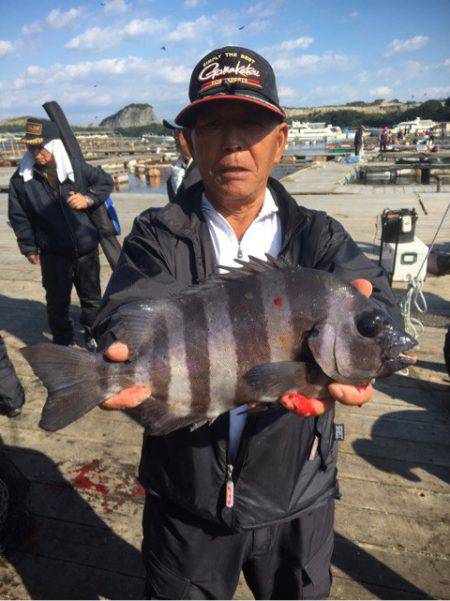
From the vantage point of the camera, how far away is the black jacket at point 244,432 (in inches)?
69.1

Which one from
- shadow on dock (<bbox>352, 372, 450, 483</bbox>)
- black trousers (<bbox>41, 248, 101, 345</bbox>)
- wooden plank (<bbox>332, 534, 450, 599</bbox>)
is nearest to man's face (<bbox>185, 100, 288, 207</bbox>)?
wooden plank (<bbox>332, 534, 450, 599</bbox>)

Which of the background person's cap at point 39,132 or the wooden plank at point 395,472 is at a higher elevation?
the background person's cap at point 39,132

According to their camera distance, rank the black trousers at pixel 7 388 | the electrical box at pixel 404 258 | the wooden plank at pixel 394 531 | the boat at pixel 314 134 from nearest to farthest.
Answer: the wooden plank at pixel 394 531 → the black trousers at pixel 7 388 → the electrical box at pixel 404 258 → the boat at pixel 314 134

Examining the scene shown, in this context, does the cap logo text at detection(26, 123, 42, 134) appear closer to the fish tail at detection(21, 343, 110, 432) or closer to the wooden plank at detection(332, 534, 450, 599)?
Result: the fish tail at detection(21, 343, 110, 432)

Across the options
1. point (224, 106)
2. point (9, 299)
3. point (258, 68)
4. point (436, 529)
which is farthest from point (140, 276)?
point (9, 299)

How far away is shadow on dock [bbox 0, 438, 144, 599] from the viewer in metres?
2.49

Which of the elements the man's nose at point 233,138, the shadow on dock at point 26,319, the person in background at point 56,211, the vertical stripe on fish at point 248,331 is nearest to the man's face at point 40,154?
the person in background at point 56,211

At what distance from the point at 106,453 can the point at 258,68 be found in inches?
124

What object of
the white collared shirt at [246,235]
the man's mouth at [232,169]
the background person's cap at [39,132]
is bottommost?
the white collared shirt at [246,235]

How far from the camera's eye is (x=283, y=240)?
186 cm

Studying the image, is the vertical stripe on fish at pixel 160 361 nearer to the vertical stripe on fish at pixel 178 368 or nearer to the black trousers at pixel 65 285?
the vertical stripe on fish at pixel 178 368

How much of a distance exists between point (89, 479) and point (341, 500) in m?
1.93

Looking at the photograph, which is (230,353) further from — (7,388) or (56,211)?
(56,211)

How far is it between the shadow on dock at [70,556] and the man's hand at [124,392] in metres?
1.65
